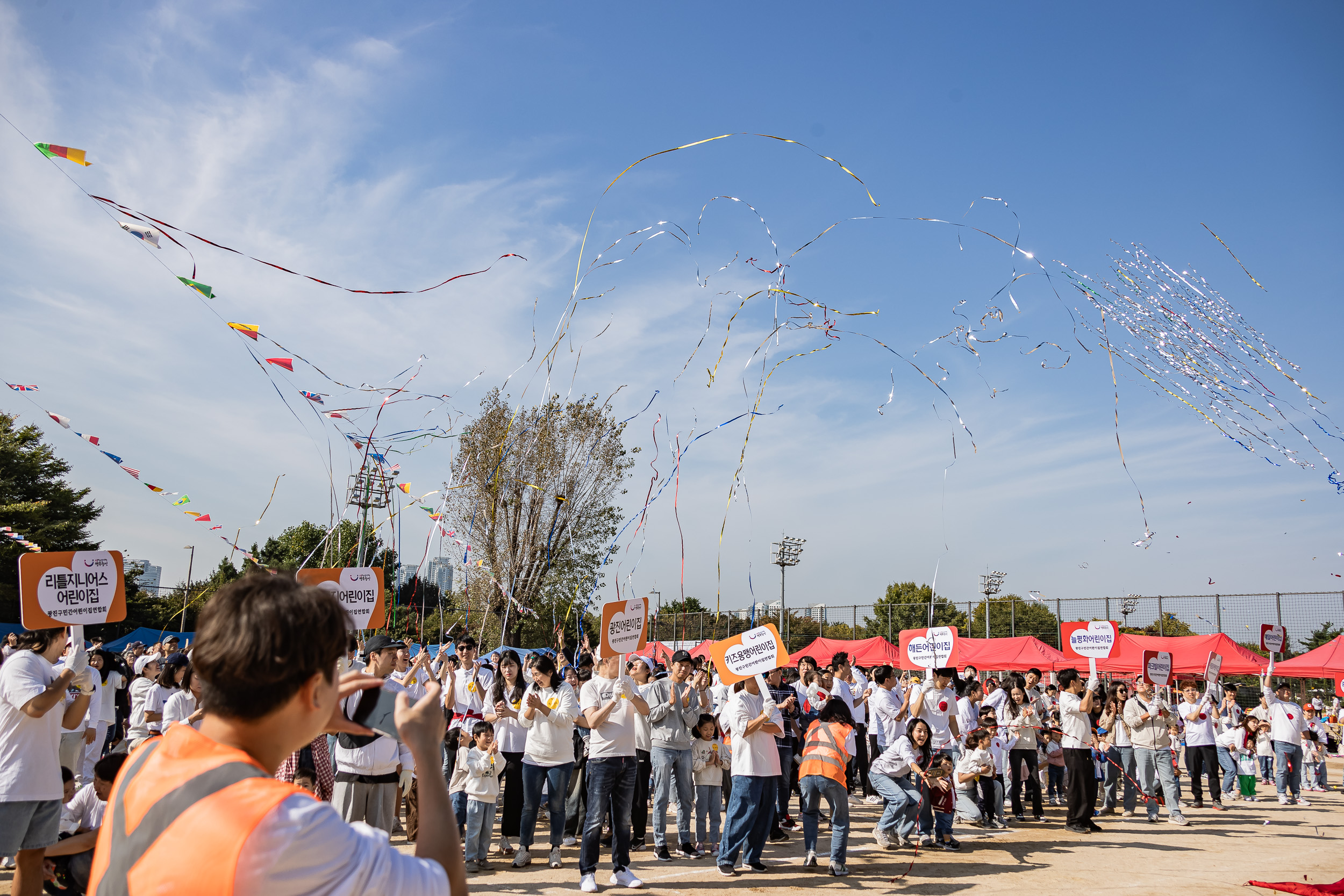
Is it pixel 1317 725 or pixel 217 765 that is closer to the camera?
pixel 217 765

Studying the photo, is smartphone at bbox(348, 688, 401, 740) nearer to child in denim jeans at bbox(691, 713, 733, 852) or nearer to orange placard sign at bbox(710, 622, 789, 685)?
orange placard sign at bbox(710, 622, 789, 685)

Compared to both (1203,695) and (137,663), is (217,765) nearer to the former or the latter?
(137,663)

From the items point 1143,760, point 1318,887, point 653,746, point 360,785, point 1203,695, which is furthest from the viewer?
point 1203,695

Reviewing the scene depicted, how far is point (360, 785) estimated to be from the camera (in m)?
6.55

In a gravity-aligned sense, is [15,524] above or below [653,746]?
above

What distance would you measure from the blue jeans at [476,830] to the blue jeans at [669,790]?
181cm

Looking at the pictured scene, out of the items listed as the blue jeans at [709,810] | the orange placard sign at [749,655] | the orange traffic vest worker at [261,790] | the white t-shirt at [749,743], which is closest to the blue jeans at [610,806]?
the white t-shirt at [749,743]

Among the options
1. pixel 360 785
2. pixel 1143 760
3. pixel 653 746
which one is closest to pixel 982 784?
pixel 1143 760

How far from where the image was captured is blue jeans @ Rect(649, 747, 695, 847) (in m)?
9.23

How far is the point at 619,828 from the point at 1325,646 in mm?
19406

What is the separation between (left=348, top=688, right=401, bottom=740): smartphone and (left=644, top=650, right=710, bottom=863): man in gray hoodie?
755 cm


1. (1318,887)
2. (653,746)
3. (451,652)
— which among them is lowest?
(1318,887)

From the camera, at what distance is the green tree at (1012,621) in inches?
1091

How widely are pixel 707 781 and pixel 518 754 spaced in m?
2.12
